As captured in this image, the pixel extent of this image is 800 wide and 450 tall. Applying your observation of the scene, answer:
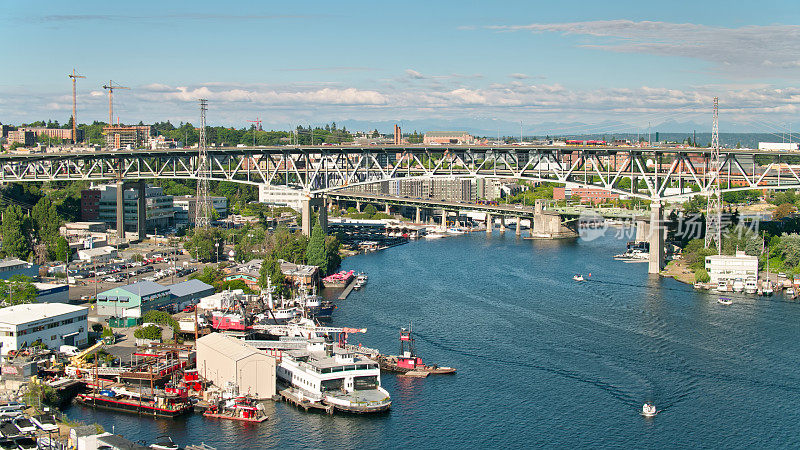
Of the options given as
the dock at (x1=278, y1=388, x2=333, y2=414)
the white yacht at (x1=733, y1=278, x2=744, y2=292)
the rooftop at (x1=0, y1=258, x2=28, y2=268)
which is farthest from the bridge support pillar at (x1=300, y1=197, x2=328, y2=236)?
the dock at (x1=278, y1=388, x2=333, y2=414)

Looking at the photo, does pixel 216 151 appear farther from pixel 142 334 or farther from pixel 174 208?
pixel 142 334

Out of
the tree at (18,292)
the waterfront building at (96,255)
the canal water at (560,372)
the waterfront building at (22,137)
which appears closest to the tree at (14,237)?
the waterfront building at (96,255)

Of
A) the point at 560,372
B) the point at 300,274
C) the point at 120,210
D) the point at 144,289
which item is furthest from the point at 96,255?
the point at 560,372

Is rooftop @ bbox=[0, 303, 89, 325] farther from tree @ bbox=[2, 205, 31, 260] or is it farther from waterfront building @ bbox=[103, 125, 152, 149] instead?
waterfront building @ bbox=[103, 125, 152, 149]

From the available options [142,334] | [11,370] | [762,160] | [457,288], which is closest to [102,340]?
[142,334]

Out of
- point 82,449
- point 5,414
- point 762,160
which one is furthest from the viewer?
point 762,160

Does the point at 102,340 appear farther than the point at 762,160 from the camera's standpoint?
No
